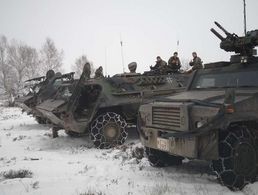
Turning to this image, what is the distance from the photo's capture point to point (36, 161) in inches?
333

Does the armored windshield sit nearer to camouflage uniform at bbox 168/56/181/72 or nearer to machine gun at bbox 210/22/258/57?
machine gun at bbox 210/22/258/57

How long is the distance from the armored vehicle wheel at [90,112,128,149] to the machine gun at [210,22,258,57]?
3650 mm

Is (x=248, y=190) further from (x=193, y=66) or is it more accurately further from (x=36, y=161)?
(x=193, y=66)

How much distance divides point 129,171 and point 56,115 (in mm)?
3695

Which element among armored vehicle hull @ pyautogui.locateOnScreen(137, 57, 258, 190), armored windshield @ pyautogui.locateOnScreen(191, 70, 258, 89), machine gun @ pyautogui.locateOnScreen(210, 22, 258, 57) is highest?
machine gun @ pyautogui.locateOnScreen(210, 22, 258, 57)

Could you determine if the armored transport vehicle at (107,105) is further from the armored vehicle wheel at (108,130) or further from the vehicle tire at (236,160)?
the vehicle tire at (236,160)

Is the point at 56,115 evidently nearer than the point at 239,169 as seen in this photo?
No

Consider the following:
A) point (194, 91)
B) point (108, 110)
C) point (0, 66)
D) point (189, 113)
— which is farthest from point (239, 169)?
point (0, 66)

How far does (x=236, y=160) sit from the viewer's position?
573 centimetres

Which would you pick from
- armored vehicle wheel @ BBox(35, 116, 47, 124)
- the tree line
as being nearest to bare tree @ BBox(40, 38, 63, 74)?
the tree line

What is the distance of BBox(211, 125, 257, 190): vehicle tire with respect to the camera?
5.72 metres

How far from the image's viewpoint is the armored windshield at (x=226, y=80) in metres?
6.68

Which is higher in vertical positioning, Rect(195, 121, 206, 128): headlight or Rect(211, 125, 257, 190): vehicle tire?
Rect(195, 121, 206, 128): headlight

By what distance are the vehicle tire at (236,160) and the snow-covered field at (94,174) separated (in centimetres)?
15
